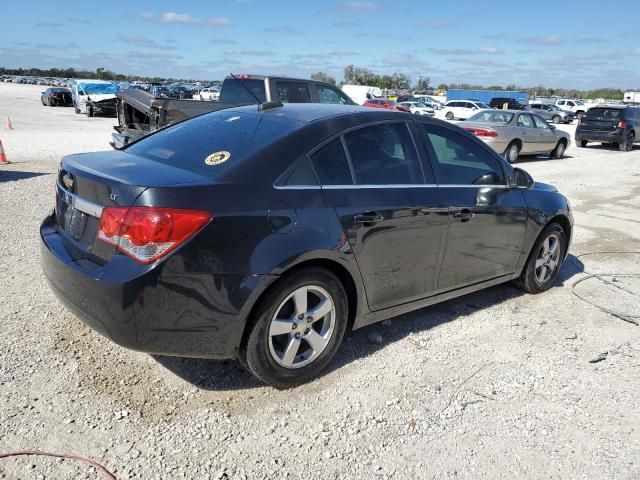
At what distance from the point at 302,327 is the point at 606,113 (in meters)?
22.2

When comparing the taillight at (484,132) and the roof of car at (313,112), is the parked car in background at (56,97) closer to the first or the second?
the taillight at (484,132)

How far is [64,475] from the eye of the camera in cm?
246

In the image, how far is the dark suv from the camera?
21.1m

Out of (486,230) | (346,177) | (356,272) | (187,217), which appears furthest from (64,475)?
(486,230)

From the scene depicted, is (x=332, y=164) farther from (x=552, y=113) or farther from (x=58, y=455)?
(x=552, y=113)

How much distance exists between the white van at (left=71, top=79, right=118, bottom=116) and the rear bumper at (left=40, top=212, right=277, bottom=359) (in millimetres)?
30520

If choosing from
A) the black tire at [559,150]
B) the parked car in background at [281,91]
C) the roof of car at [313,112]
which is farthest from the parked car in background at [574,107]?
the roof of car at [313,112]

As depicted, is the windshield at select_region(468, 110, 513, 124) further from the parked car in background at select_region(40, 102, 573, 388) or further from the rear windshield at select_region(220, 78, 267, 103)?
the parked car in background at select_region(40, 102, 573, 388)

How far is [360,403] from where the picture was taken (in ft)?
10.4

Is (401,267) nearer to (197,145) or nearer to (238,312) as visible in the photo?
(238,312)

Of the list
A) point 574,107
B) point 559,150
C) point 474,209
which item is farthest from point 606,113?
point 574,107

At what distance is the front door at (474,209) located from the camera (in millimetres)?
3971

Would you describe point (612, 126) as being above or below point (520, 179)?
above

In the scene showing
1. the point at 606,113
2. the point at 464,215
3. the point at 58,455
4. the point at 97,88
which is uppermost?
the point at 606,113
